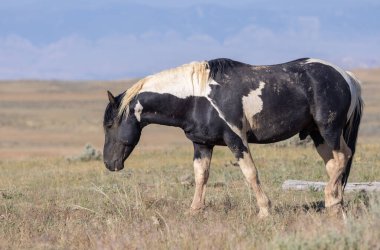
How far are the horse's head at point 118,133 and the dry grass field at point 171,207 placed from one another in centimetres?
50

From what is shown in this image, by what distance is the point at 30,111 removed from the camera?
64438mm

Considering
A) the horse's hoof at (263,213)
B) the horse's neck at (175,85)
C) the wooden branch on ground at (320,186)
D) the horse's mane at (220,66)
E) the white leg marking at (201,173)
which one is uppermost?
the horse's mane at (220,66)

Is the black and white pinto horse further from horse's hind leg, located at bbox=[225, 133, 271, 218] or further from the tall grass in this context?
the tall grass

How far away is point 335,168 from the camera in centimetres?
1044

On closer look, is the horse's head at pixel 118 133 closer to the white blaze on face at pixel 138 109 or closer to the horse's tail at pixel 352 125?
the white blaze on face at pixel 138 109

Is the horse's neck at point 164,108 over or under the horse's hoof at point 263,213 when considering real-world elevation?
over

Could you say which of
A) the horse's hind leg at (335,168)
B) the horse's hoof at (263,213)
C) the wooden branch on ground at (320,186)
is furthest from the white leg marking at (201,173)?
the wooden branch on ground at (320,186)

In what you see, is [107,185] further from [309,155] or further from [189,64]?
[309,155]

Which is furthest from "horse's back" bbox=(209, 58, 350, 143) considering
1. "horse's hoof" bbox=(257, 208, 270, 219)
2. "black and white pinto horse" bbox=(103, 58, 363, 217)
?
"horse's hoof" bbox=(257, 208, 270, 219)

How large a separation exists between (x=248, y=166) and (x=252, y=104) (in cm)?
71

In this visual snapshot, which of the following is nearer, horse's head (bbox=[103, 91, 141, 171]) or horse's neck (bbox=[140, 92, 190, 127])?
horse's neck (bbox=[140, 92, 190, 127])

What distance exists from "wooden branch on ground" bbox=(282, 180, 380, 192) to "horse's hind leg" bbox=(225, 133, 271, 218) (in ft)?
7.74

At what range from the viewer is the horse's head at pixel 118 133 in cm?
1040

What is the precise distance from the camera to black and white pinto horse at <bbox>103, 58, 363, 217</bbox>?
392 inches
